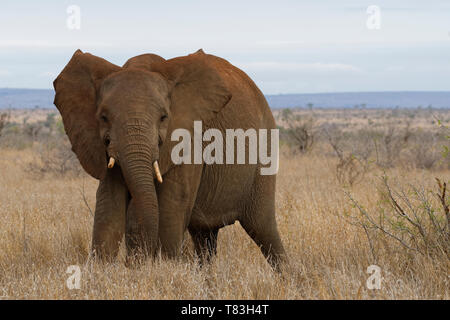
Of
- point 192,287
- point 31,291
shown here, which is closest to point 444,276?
point 192,287

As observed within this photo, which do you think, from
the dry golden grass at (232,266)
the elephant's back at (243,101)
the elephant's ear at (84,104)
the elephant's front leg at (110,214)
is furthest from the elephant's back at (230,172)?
the elephant's ear at (84,104)

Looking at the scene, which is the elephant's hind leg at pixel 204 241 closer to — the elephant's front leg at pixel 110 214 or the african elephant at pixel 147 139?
the african elephant at pixel 147 139

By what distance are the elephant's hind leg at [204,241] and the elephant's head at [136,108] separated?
1.39 meters

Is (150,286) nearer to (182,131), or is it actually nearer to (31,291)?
(31,291)

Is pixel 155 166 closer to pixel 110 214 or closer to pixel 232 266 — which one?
pixel 110 214

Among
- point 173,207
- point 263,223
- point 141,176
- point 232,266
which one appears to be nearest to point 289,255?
point 263,223

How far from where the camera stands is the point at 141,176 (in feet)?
16.4

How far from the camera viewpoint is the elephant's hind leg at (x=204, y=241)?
658 centimetres

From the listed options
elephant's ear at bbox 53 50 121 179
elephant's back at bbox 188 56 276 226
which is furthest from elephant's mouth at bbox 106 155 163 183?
elephant's back at bbox 188 56 276 226

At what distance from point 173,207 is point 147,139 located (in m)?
0.69

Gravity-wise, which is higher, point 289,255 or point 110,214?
point 110,214

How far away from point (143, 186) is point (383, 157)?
43.8 ft

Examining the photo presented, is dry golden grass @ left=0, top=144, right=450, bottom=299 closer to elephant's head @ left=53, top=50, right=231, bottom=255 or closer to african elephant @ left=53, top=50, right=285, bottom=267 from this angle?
african elephant @ left=53, top=50, right=285, bottom=267

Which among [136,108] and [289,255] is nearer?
[136,108]
